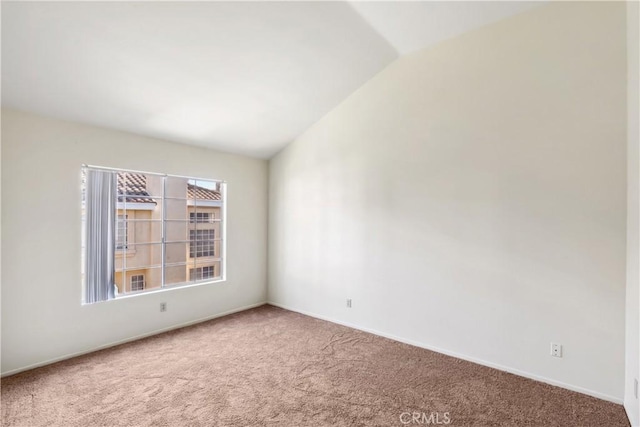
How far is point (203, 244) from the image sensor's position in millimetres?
4688

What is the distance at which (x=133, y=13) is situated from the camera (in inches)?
86.9

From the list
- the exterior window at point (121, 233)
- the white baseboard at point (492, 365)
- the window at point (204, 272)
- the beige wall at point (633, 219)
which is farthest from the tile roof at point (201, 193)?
the beige wall at point (633, 219)

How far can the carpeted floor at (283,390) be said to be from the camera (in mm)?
2191

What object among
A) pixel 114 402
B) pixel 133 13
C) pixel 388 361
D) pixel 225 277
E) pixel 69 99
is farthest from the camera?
pixel 225 277

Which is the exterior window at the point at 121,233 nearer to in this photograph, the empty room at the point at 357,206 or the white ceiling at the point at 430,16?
the empty room at the point at 357,206

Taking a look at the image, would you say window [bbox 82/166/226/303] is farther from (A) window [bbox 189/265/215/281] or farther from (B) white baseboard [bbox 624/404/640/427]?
(B) white baseboard [bbox 624/404/640/427]

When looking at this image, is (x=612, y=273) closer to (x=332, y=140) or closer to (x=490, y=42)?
(x=490, y=42)

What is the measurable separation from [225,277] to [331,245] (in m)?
1.69

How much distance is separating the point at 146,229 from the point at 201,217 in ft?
3.69

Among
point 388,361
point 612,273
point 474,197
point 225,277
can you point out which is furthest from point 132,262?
point 612,273

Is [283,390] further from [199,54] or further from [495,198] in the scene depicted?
[199,54]

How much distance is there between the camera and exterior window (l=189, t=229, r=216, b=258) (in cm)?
462

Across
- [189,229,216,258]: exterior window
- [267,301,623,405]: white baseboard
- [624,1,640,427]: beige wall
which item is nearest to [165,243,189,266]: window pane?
[189,229,216,258]: exterior window

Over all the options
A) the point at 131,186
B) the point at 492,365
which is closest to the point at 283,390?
the point at 492,365
